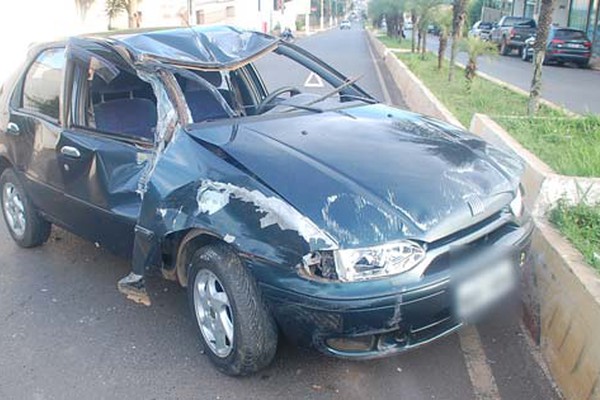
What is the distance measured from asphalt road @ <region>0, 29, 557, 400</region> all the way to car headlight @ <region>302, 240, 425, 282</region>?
75 cm

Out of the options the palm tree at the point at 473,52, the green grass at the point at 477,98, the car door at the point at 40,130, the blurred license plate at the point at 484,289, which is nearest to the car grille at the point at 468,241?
the blurred license plate at the point at 484,289

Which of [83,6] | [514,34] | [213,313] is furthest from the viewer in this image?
[514,34]

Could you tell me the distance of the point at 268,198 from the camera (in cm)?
279

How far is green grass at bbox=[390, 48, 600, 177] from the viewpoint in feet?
15.3

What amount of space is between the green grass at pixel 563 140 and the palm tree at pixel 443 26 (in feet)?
34.9

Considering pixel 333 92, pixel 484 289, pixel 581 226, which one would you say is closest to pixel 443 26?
pixel 333 92

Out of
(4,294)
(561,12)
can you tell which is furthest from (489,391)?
(561,12)

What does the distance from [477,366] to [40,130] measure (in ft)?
11.0

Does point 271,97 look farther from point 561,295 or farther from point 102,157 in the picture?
point 561,295

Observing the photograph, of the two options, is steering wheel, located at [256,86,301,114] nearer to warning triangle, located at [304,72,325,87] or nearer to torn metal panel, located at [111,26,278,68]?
warning triangle, located at [304,72,325,87]

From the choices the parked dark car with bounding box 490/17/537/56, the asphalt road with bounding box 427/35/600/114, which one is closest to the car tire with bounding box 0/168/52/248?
the asphalt road with bounding box 427/35/600/114

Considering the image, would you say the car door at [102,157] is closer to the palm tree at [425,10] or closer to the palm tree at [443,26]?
the palm tree at [443,26]

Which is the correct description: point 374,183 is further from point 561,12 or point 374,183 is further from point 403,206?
point 561,12

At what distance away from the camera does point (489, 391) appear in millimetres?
2996
